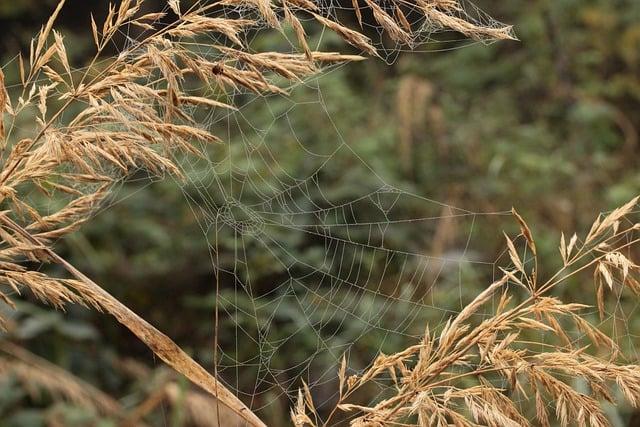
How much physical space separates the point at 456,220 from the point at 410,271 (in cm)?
53

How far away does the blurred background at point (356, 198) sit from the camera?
3252mm

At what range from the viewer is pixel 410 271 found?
11.9ft

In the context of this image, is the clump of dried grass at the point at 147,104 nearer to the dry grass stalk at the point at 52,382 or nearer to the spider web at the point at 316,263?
the spider web at the point at 316,263

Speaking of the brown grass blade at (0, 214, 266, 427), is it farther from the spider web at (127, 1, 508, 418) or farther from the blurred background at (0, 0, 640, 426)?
the spider web at (127, 1, 508, 418)

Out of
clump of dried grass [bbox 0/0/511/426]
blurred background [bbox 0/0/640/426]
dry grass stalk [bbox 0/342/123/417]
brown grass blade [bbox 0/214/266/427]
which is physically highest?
clump of dried grass [bbox 0/0/511/426]

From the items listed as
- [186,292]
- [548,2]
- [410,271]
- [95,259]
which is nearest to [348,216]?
[410,271]

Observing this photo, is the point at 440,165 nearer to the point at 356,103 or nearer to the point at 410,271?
the point at 356,103

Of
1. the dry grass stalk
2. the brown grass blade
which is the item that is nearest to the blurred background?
the dry grass stalk

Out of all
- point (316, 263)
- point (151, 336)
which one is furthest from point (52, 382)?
point (151, 336)

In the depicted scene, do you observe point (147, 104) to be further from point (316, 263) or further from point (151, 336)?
point (316, 263)

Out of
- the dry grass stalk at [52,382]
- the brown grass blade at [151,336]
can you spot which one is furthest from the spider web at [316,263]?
the brown grass blade at [151,336]

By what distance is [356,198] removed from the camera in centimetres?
396

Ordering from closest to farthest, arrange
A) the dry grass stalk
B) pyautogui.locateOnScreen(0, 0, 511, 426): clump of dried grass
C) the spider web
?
pyautogui.locateOnScreen(0, 0, 511, 426): clump of dried grass
the dry grass stalk
the spider web

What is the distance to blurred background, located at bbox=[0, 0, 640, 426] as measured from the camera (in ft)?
10.7
